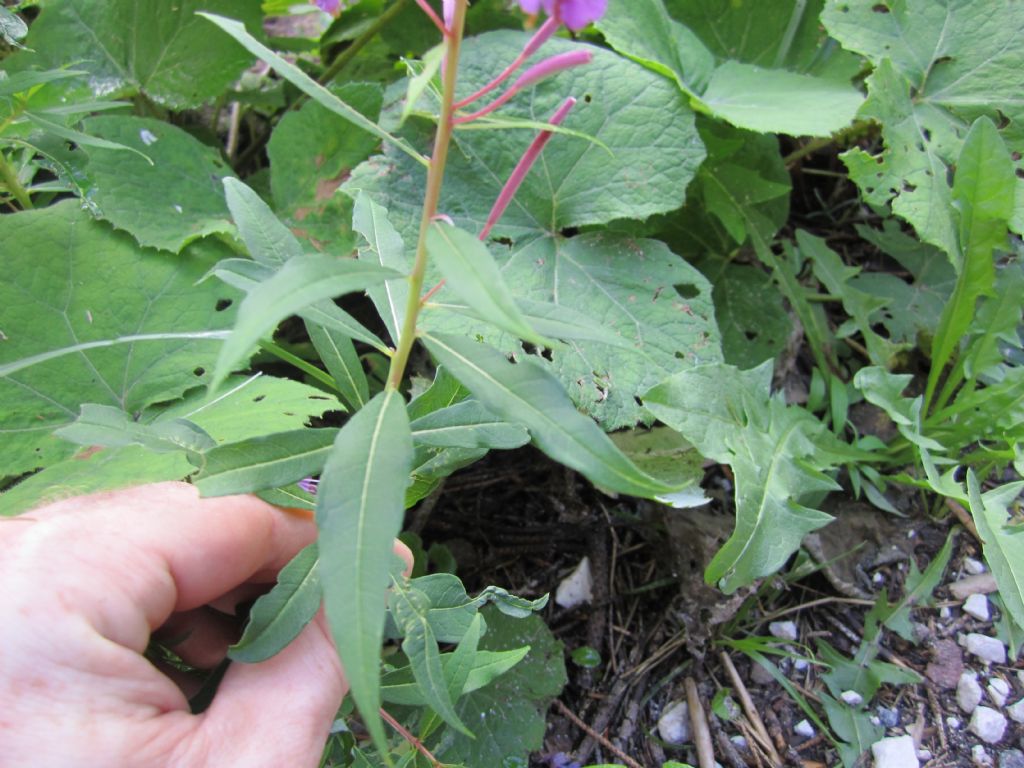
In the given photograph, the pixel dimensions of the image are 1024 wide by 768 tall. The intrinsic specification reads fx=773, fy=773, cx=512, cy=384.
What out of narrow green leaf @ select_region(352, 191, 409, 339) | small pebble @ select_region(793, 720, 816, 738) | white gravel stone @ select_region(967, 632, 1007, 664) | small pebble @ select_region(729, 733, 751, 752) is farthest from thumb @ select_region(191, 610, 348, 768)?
white gravel stone @ select_region(967, 632, 1007, 664)

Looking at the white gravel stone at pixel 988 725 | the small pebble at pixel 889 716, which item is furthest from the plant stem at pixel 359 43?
the white gravel stone at pixel 988 725

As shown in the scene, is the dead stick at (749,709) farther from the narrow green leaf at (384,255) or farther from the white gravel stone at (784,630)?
the narrow green leaf at (384,255)

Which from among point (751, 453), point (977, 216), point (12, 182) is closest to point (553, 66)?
point (751, 453)

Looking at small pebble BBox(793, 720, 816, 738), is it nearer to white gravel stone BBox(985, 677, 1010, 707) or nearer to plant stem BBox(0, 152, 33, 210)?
white gravel stone BBox(985, 677, 1010, 707)

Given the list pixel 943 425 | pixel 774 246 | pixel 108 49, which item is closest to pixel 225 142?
pixel 108 49

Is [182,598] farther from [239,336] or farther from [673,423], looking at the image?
[673,423]

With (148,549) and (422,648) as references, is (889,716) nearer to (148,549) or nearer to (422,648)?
(422,648)

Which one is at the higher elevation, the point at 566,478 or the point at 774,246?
the point at 774,246
